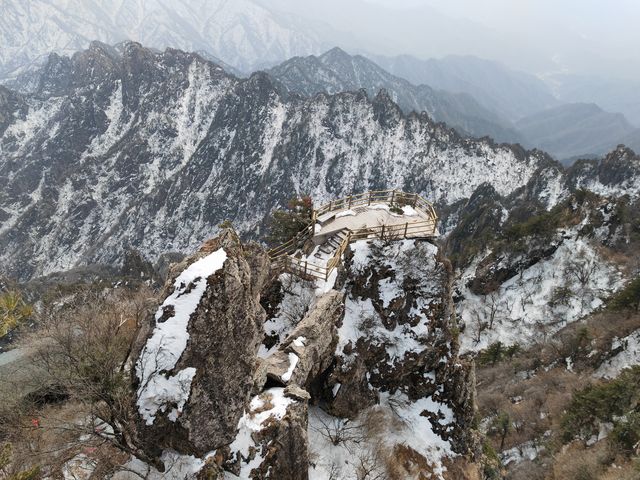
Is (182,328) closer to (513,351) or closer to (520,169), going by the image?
(513,351)

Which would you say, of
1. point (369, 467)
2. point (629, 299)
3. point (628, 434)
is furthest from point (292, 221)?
point (629, 299)

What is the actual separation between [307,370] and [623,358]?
4619 centimetres

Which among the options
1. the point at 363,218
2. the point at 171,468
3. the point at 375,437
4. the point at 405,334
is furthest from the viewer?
the point at 363,218

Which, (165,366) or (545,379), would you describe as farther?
(545,379)

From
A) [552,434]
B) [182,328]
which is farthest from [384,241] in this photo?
[552,434]

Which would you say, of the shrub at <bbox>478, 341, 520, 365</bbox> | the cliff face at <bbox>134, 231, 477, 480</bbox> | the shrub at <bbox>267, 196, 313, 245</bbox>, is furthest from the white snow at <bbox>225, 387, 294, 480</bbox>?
the shrub at <bbox>478, 341, 520, 365</bbox>

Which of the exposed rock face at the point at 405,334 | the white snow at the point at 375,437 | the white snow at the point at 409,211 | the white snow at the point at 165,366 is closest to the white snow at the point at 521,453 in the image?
the exposed rock face at the point at 405,334

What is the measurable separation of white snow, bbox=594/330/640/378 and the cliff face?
3087 centimetres

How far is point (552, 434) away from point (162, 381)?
43.1 m

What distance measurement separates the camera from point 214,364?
55.4ft

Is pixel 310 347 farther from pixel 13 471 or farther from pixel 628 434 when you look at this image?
pixel 628 434

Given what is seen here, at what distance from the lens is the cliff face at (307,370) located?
53.6ft

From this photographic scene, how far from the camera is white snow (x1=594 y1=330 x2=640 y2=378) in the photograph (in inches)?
1893

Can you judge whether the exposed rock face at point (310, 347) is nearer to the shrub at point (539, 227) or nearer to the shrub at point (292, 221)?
the shrub at point (292, 221)
